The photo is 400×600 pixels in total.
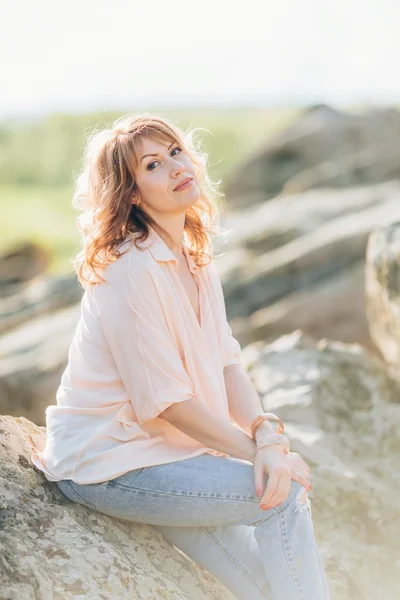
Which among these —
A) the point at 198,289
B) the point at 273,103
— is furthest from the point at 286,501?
the point at 273,103

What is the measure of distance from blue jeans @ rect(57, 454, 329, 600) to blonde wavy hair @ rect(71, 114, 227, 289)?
861mm

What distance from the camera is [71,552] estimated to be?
3.07 meters

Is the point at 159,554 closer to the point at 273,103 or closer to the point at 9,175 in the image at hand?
the point at 9,175

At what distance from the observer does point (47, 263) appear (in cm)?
1944

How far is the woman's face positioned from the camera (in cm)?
355

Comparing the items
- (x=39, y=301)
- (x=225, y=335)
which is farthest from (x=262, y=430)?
(x=39, y=301)

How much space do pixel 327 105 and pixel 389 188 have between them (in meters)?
4.94

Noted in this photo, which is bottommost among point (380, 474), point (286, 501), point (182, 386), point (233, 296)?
point (233, 296)

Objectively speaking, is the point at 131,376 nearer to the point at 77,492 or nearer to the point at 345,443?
the point at 77,492

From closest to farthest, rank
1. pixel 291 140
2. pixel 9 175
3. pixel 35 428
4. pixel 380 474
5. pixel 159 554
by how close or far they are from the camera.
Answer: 1. pixel 159 554
2. pixel 35 428
3. pixel 380 474
4. pixel 291 140
5. pixel 9 175

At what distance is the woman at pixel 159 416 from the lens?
323 cm

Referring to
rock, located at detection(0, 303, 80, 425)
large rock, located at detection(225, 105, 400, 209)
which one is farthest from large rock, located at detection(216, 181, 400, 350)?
large rock, located at detection(225, 105, 400, 209)

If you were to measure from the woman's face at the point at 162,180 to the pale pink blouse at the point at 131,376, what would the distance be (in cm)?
18

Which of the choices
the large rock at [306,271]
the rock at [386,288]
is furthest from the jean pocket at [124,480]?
the large rock at [306,271]
